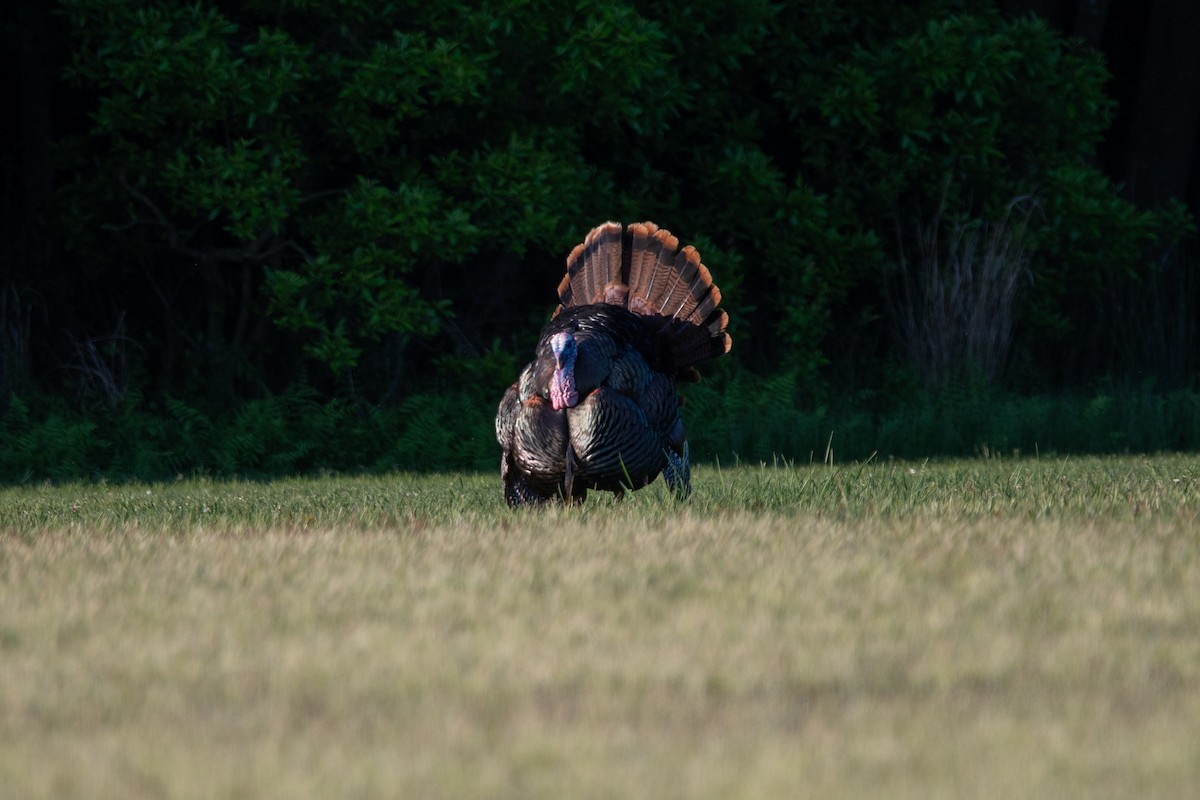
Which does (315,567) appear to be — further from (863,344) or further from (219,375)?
(863,344)

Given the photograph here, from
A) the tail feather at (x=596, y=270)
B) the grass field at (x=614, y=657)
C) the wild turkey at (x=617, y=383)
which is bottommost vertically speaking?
the grass field at (x=614, y=657)

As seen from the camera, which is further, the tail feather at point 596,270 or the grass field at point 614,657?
the tail feather at point 596,270

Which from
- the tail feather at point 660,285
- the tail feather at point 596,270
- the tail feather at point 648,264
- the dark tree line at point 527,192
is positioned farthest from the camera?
the dark tree line at point 527,192

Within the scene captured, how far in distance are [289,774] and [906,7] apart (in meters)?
14.3

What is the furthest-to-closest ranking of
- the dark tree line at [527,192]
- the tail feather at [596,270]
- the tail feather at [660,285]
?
the dark tree line at [527,192] → the tail feather at [596,270] → the tail feather at [660,285]

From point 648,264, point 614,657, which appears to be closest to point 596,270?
point 648,264

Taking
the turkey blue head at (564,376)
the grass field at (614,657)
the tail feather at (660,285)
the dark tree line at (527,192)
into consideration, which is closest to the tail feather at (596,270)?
the tail feather at (660,285)

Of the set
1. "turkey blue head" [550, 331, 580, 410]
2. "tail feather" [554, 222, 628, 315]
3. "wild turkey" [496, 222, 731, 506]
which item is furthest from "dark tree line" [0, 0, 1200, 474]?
"turkey blue head" [550, 331, 580, 410]

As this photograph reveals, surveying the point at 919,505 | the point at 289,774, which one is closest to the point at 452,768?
the point at 289,774

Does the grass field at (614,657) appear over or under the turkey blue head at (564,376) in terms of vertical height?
under

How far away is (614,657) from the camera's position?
4.31 m

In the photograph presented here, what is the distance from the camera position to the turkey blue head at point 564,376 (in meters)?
7.41

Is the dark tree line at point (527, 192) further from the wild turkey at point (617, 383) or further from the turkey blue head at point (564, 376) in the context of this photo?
the turkey blue head at point (564, 376)

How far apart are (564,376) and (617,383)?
340mm
